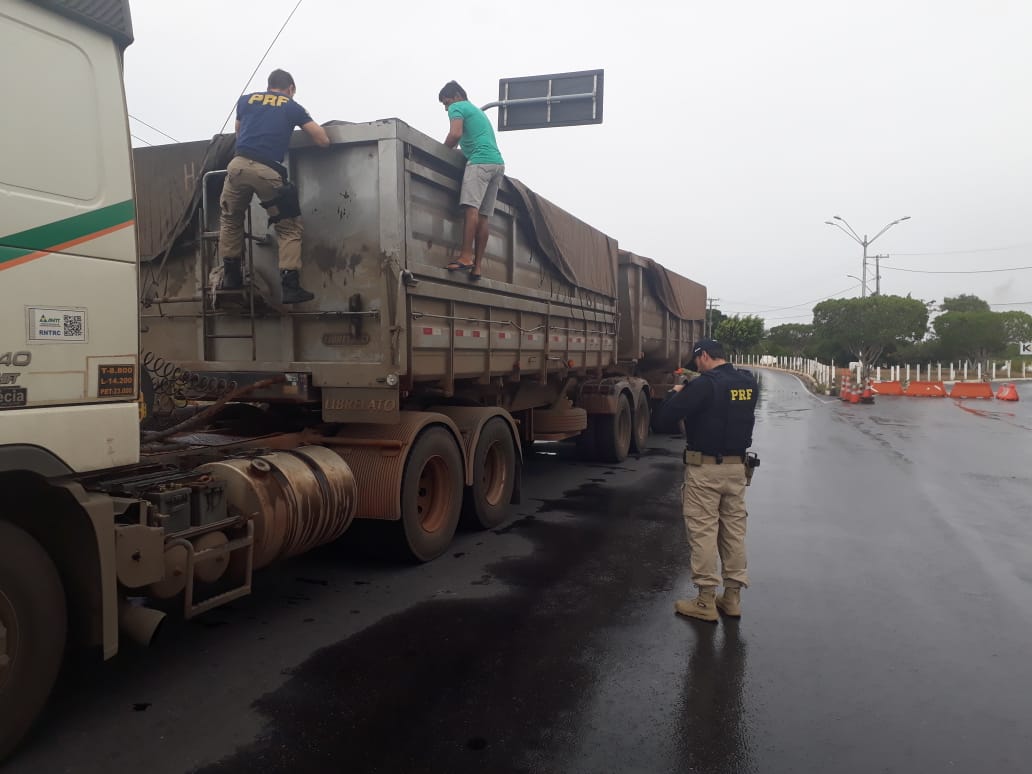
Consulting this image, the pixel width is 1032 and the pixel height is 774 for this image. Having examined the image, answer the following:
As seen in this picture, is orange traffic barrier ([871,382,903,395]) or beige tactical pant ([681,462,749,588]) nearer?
beige tactical pant ([681,462,749,588])

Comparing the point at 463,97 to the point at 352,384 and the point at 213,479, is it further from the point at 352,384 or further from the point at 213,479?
the point at 213,479

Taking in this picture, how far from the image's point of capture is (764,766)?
3.05m

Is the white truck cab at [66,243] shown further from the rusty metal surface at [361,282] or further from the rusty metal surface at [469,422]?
the rusty metal surface at [469,422]

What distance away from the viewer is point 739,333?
71125 millimetres

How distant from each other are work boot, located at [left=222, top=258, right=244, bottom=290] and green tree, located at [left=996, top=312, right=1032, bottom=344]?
6486 cm

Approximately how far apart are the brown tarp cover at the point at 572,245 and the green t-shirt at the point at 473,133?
2.88ft

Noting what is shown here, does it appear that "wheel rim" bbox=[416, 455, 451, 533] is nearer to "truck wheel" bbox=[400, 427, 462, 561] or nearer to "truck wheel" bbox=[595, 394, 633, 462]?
"truck wheel" bbox=[400, 427, 462, 561]

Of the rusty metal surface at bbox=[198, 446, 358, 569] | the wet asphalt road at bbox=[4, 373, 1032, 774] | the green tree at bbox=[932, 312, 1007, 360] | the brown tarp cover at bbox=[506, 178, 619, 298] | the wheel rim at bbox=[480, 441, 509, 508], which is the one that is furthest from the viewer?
the green tree at bbox=[932, 312, 1007, 360]

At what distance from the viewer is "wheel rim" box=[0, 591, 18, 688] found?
2.82 metres

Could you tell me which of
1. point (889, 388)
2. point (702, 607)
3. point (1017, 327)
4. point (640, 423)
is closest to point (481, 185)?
point (702, 607)

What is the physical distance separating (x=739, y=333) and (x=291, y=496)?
70830 millimetres

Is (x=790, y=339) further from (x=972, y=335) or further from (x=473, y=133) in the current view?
(x=473, y=133)

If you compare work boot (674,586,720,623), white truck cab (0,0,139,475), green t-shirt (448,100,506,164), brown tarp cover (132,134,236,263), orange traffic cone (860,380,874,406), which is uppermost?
green t-shirt (448,100,506,164)

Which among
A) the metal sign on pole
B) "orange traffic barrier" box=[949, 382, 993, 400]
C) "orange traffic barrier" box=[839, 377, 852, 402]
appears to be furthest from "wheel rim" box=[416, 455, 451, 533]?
"orange traffic barrier" box=[949, 382, 993, 400]
